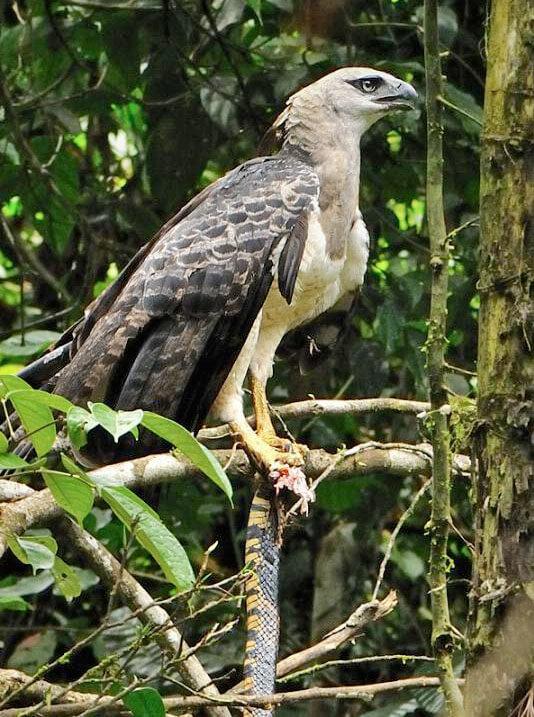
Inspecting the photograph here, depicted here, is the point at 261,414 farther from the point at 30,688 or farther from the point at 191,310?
the point at 30,688

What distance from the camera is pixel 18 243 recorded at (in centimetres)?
455

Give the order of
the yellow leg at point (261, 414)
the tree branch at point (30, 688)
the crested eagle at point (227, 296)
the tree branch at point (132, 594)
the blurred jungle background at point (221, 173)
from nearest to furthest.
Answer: the tree branch at point (30, 688), the tree branch at point (132, 594), the crested eagle at point (227, 296), the yellow leg at point (261, 414), the blurred jungle background at point (221, 173)

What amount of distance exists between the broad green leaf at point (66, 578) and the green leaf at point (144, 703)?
26 centimetres

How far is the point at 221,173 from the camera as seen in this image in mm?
5238

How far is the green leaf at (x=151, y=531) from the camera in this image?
1766mm

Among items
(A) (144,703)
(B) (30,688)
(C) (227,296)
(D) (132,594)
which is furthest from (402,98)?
(A) (144,703)

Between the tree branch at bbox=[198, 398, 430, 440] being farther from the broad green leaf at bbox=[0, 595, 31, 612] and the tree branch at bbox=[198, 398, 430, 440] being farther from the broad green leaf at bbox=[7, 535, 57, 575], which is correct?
the broad green leaf at bbox=[7, 535, 57, 575]

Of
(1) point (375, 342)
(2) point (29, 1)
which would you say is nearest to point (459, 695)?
(1) point (375, 342)

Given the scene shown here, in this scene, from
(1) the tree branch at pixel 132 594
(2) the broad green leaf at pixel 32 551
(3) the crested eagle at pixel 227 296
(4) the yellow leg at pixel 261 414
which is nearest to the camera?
(2) the broad green leaf at pixel 32 551

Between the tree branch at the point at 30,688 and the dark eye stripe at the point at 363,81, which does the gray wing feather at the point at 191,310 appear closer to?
the dark eye stripe at the point at 363,81

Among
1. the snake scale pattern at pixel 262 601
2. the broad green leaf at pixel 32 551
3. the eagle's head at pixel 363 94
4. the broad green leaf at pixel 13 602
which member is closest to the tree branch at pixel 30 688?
the broad green leaf at pixel 13 602

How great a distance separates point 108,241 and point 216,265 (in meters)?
1.46

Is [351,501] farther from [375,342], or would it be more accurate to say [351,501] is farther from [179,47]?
[179,47]

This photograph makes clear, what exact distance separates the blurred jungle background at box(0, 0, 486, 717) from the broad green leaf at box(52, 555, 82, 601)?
5.19ft
